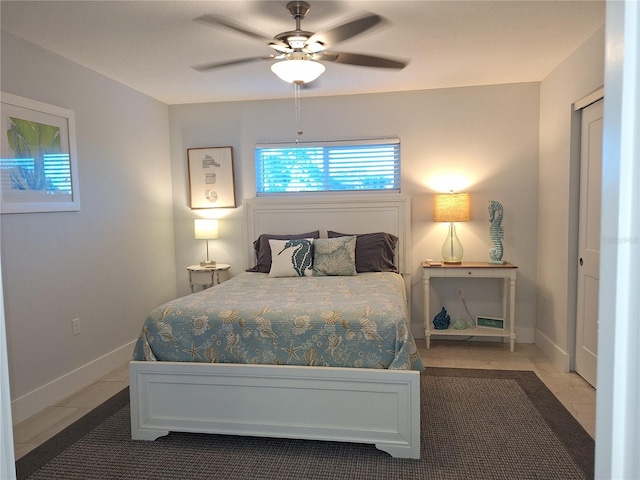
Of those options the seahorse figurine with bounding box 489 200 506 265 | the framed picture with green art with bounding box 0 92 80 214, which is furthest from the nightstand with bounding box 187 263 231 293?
the seahorse figurine with bounding box 489 200 506 265

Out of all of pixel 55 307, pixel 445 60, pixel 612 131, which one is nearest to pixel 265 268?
pixel 55 307

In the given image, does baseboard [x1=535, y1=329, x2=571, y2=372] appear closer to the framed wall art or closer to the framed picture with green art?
the framed wall art

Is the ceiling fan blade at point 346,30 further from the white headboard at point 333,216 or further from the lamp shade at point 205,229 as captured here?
the lamp shade at point 205,229

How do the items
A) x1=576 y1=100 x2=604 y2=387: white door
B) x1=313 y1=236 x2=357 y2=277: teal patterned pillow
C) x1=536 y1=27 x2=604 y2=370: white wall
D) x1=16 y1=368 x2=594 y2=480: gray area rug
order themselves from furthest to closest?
1. x1=313 y1=236 x2=357 y2=277: teal patterned pillow
2. x1=536 y1=27 x2=604 y2=370: white wall
3. x1=576 y1=100 x2=604 y2=387: white door
4. x1=16 y1=368 x2=594 y2=480: gray area rug

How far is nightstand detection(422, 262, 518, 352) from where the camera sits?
397 cm

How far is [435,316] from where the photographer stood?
4363 millimetres

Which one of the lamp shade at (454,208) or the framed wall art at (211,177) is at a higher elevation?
the framed wall art at (211,177)

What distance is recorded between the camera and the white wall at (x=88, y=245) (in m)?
2.90

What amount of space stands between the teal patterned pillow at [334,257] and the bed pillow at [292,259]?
0.06m

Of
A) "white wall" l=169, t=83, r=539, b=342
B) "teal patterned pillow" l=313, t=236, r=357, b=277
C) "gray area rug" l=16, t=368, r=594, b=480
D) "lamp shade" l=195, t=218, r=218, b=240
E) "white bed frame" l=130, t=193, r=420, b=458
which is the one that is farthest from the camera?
"lamp shade" l=195, t=218, r=218, b=240

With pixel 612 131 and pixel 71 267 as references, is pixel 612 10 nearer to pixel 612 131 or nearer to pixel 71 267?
pixel 612 131

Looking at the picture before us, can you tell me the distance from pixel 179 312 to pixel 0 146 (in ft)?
4.91

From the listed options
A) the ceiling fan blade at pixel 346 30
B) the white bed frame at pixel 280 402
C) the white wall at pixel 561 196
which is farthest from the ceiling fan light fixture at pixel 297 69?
the white wall at pixel 561 196

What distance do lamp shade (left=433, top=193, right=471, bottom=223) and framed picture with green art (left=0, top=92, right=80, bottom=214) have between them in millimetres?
3008
